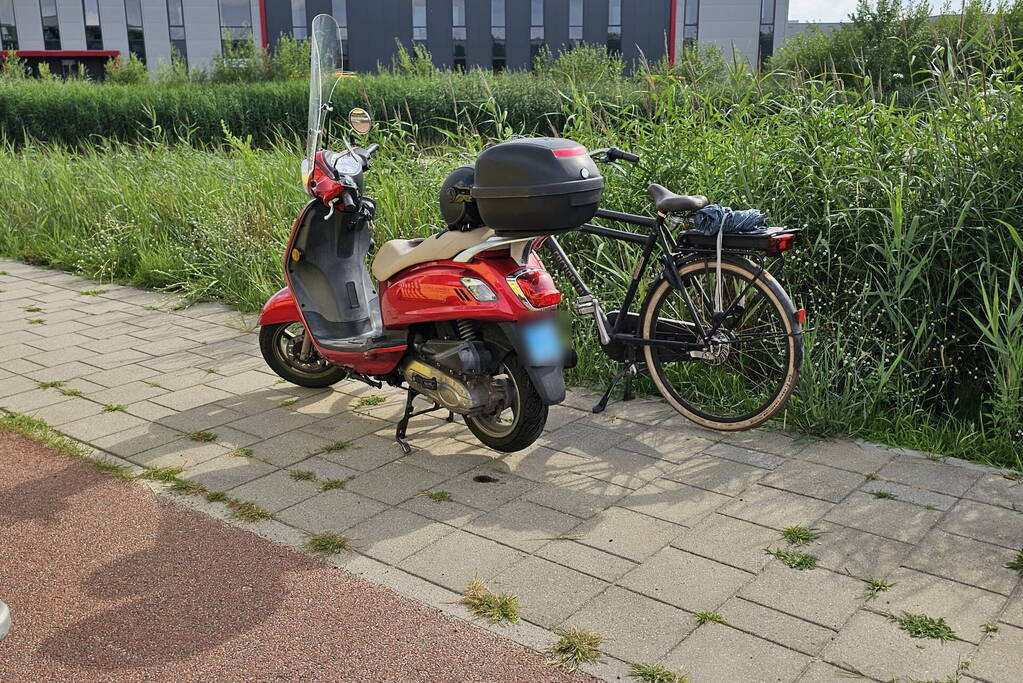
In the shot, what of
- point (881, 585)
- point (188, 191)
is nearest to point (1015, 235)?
point (881, 585)

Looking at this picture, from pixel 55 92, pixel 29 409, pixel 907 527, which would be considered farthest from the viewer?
pixel 55 92

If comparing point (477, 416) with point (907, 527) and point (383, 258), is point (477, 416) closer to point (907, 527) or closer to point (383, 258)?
point (383, 258)

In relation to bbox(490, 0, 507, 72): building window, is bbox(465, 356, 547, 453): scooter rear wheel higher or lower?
lower

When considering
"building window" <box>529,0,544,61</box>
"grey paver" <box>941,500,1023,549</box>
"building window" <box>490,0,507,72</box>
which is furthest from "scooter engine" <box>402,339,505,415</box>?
"building window" <box>529,0,544,61</box>

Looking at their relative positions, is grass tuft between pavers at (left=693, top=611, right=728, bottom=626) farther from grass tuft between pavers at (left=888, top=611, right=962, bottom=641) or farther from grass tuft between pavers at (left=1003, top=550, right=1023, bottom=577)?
grass tuft between pavers at (left=1003, top=550, right=1023, bottom=577)

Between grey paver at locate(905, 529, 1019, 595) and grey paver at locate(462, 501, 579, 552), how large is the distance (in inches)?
43.7

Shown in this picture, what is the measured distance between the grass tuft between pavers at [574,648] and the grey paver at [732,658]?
19cm

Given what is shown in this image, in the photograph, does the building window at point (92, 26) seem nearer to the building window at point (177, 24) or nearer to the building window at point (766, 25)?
the building window at point (177, 24)

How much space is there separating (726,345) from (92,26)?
59.4 meters

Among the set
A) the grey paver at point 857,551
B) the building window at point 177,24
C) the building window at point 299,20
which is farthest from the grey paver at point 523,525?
the building window at point 177,24

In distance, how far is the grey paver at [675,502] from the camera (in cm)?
345

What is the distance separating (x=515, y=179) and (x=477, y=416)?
3.17 ft

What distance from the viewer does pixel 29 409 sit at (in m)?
4.68

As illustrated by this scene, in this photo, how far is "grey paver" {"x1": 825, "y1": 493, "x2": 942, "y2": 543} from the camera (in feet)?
10.8
